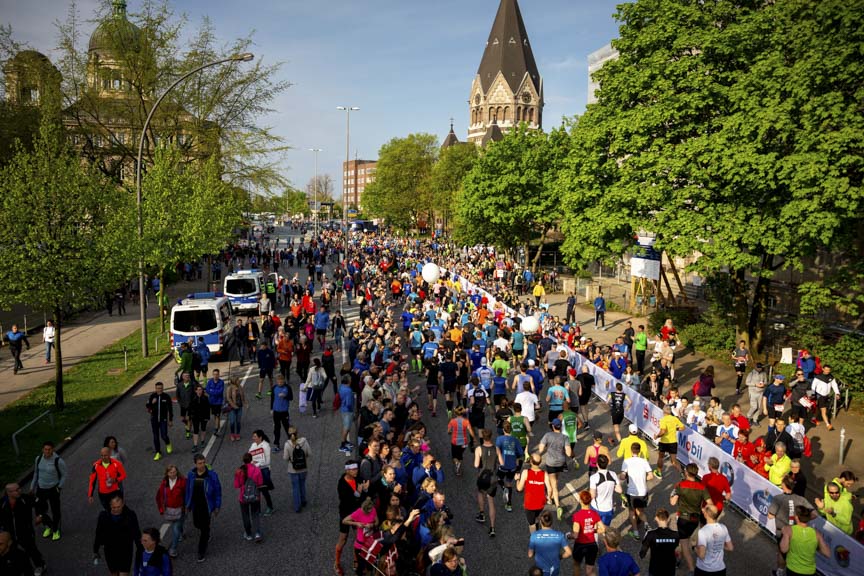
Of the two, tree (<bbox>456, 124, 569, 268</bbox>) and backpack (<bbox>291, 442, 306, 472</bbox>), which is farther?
tree (<bbox>456, 124, 569, 268</bbox>)

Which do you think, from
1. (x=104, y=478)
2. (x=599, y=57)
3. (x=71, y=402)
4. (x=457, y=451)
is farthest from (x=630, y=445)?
(x=599, y=57)

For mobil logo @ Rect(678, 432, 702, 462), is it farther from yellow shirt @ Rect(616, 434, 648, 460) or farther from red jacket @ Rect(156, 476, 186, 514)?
red jacket @ Rect(156, 476, 186, 514)

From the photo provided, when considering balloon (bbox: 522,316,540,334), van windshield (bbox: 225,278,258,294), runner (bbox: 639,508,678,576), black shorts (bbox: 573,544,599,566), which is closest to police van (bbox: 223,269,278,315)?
van windshield (bbox: 225,278,258,294)

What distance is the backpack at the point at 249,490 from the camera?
923cm

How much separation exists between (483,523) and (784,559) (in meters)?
4.21

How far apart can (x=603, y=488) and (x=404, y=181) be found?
238 ft

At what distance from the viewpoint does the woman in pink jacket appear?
30.3ft

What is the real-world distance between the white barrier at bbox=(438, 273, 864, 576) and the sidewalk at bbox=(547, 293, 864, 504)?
2232 mm

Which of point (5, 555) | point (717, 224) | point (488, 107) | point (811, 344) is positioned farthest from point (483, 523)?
point (488, 107)

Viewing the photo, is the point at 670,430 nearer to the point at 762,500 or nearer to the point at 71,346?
the point at 762,500

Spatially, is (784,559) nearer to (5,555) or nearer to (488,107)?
(5,555)

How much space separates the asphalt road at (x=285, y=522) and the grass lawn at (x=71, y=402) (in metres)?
0.80

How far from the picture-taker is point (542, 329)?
22.8 metres

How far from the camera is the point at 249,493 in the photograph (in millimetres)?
9219
